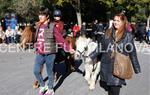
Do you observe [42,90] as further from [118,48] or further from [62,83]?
[118,48]

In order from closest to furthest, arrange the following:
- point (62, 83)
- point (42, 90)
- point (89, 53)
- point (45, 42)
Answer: point (45, 42), point (42, 90), point (89, 53), point (62, 83)

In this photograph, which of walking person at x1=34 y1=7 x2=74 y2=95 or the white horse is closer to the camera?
walking person at x1=34 y1=7 x2=74 y2=95

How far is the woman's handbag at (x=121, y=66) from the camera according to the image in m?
6.90

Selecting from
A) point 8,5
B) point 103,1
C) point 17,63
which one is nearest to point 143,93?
point 17,63

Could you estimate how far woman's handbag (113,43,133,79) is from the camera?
22.6ft

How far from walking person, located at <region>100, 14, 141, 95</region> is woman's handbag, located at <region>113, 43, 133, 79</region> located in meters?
0.06

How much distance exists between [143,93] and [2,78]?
401 cm

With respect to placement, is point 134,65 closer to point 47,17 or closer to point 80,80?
point 47,17

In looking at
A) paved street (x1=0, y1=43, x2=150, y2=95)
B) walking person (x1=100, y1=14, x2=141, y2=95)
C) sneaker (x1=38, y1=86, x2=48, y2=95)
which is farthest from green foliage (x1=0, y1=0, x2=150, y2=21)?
walking person (x1=100, y1=14, x2=141, y2=95)

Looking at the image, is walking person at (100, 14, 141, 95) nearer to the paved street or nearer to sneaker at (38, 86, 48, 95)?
sneaker at (38, 86, 48, 95)

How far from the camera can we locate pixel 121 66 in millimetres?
6918

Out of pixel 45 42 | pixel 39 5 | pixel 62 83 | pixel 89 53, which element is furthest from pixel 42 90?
pixel 39 5

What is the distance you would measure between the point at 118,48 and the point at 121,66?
300mm

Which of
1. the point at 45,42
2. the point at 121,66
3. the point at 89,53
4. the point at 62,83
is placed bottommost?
the point at 62,83
